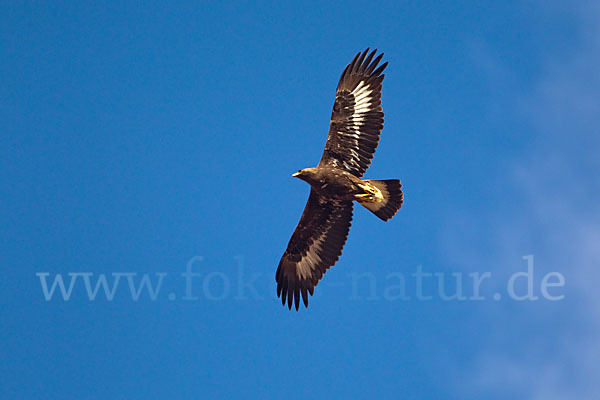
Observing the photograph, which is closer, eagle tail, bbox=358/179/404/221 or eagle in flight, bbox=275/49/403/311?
eagle in flight, bbox=275/49/403/311

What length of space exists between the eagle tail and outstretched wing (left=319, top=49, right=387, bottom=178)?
1.55ft

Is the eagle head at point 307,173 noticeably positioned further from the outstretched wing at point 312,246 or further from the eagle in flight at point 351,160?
the outstretched wing at point 312,246

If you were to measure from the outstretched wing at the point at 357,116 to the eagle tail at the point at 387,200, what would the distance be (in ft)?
1.55

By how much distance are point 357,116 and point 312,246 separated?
2.88 metres

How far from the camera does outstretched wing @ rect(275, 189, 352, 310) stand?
14.5 meters

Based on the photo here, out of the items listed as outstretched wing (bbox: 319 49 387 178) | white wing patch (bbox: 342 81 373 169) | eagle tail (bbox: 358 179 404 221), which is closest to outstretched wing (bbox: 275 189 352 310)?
eagle tail (bbox: 358 179 404 221)

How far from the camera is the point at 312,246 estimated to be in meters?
14.8

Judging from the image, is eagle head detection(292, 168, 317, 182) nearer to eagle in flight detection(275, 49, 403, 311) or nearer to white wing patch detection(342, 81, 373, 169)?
eagle in flight detection(275, 49, 403, 311)

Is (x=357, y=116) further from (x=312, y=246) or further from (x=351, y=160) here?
(x=312, y=246)

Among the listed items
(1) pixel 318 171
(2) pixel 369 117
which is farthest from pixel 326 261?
(2) pixel 369 117

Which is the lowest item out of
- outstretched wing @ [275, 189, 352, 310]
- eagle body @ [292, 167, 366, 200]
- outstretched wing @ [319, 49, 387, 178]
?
outstretched wing @ [275, 189, 352, 310]

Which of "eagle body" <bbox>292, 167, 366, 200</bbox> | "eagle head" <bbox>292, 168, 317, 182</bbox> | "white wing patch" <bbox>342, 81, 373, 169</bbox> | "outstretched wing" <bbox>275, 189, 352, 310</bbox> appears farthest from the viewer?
"outstretched wing" <bbox>275, 189, 352, 310</bbox>

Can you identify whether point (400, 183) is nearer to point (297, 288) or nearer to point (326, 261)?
point (326, 261)

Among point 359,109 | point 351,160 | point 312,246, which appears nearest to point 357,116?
point 359,109
